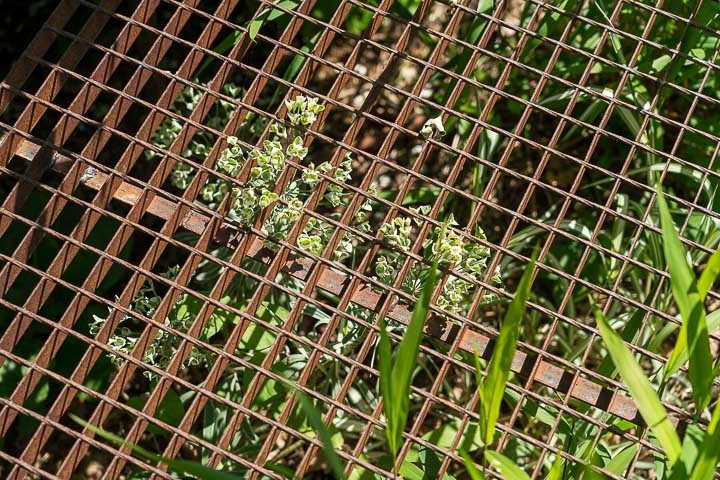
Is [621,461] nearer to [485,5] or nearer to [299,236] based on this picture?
[299,236]

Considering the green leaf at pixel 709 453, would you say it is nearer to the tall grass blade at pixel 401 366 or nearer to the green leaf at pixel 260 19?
the tall grass blade at pixel 401 366

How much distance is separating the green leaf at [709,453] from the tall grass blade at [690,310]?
2.5 inches

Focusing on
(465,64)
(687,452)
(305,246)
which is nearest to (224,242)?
(305,246)

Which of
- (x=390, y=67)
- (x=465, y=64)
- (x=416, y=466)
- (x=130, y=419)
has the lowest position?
(x=130, y=419)

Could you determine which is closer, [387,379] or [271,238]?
[387,379]

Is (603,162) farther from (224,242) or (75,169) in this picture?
(75,169)

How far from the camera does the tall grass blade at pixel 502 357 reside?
3.45ft

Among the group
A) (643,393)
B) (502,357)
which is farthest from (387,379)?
(643,393)

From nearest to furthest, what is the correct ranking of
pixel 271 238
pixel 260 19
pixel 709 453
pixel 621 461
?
pixel 709 453, pixel 621 461, pixel 271 238, pixel 260 19

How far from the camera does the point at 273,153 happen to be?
137 centimetres

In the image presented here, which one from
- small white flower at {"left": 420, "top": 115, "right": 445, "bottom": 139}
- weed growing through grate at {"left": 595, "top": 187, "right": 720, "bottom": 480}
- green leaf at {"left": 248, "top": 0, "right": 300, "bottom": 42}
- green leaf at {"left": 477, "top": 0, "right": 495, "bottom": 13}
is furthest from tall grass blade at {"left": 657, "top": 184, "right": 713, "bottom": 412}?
green leaf at {"left": 248, "top": 0, "right": 300, "bottom": 42}

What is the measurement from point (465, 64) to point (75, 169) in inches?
28.4

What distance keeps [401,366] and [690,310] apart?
0.36 m

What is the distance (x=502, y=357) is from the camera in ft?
3.52
